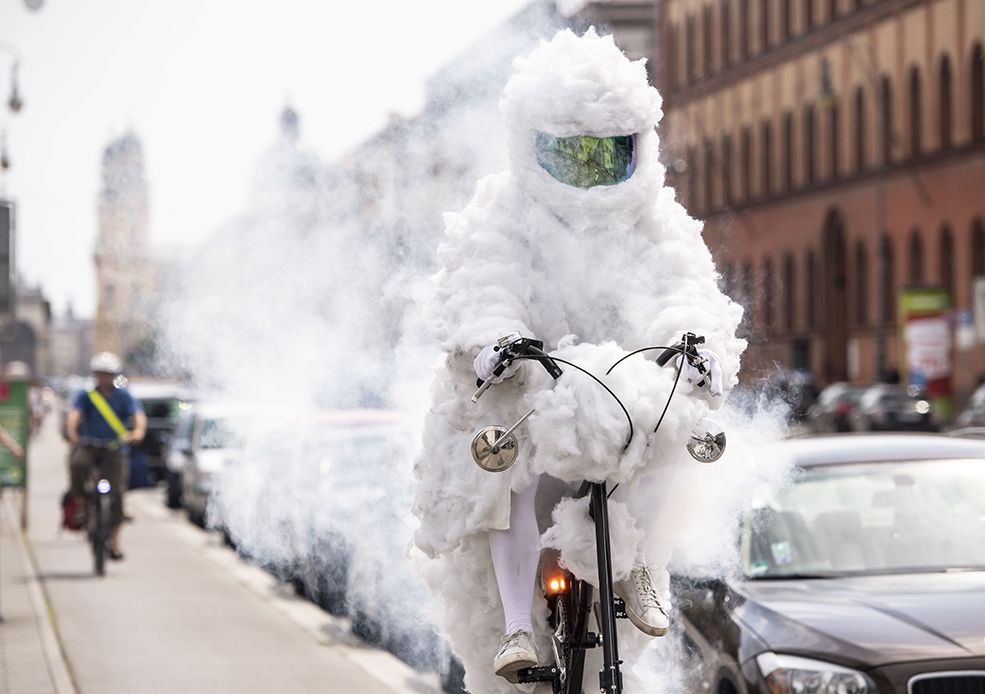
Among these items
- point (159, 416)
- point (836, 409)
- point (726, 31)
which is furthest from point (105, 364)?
point (726, 31)

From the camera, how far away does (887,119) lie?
54.2 meters

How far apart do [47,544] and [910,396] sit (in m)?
24.8

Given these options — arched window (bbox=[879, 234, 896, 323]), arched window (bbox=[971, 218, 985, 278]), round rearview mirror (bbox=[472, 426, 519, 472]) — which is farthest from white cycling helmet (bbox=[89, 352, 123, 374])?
arched window (bbox=[879, 234, 896, 323])

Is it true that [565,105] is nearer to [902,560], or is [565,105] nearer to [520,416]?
[520,416]

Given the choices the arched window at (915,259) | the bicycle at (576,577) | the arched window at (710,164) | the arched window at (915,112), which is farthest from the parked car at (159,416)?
the arched window at (710,164)

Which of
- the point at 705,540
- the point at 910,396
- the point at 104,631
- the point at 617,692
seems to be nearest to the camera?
the point at 617,692

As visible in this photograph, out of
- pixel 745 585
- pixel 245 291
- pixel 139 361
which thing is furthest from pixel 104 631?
pixel 139 361

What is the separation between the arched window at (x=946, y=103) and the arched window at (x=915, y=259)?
3.17 metres

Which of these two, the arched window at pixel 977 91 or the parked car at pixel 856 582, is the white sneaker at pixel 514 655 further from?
the arched window at pixel 977 91

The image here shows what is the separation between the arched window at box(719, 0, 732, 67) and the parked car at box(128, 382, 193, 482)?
3606 centimetres

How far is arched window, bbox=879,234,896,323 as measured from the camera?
52.9 metres

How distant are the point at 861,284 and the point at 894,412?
17466mm

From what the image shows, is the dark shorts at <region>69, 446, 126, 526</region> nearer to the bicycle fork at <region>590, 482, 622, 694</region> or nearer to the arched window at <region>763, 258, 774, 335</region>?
the bicycle fork at <region>590, 482, 622, 694</region>

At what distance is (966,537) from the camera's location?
7371mm
